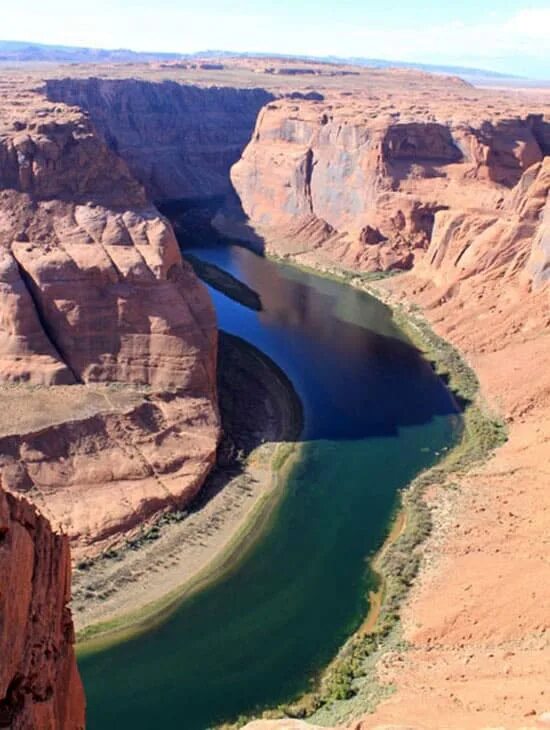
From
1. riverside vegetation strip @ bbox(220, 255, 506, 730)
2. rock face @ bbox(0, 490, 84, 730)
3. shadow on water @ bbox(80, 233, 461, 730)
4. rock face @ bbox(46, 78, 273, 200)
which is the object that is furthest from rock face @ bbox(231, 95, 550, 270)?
rock face @ bbox(0, 490, 84, 730)

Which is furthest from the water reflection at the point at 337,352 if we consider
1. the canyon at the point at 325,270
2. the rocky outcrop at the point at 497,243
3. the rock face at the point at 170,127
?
the rock face at the point at 170,127

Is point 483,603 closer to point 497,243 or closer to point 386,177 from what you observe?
point 497,243

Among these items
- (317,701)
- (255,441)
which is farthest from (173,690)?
(255,441)

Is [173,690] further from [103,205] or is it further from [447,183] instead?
[447,183]

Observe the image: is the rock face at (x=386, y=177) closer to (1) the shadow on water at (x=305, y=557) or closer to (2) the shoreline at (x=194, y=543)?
(1) the shadow on water at (x=305, y=557)

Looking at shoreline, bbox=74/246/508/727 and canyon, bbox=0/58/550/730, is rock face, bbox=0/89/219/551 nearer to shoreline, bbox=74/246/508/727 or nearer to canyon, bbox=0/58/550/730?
canyon, bbox=0/58/550/730

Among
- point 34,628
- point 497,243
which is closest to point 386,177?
point 497,243

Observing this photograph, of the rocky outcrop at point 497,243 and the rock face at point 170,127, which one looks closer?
the rocky outcrop at point 497,243
